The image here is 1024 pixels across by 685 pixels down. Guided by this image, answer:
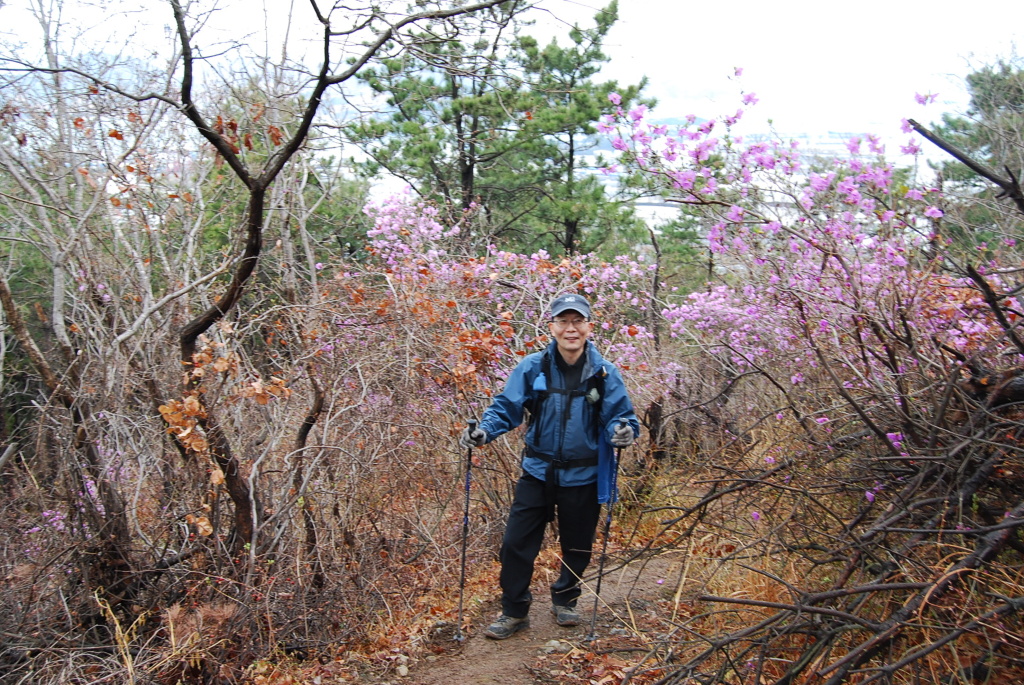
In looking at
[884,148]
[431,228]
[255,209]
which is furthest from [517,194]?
[255,209]

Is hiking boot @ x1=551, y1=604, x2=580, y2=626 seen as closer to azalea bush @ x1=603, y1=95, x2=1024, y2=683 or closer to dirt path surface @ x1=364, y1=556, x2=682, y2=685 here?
dirt path surface @ x1=364, y1=556, x2=682, y2=685

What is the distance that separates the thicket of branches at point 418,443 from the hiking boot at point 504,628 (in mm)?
493

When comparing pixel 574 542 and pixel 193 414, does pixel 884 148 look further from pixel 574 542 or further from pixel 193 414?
pixel 193 414

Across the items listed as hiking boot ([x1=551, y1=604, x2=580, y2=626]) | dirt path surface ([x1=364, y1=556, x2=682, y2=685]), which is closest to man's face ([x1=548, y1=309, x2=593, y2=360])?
dirt path surface ([x1=364, y1=556, x2=682, y2=685])

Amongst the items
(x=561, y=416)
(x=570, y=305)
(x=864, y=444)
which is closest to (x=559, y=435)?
(x=561, y=416)

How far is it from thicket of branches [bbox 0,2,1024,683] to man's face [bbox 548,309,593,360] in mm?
953

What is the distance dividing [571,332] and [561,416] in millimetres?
477

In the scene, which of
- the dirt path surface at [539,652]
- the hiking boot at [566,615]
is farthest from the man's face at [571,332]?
the hiking boot at [566,615]

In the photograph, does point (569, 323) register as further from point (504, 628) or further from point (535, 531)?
point (504, 628)

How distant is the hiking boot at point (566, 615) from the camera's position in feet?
15.7

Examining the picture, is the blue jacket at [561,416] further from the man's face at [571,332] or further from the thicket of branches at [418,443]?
the thicket of branches at [418,443]

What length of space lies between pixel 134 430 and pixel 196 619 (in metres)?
1.82

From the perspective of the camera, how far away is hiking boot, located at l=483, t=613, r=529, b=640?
4668mm

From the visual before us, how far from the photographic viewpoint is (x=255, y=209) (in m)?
4.85
